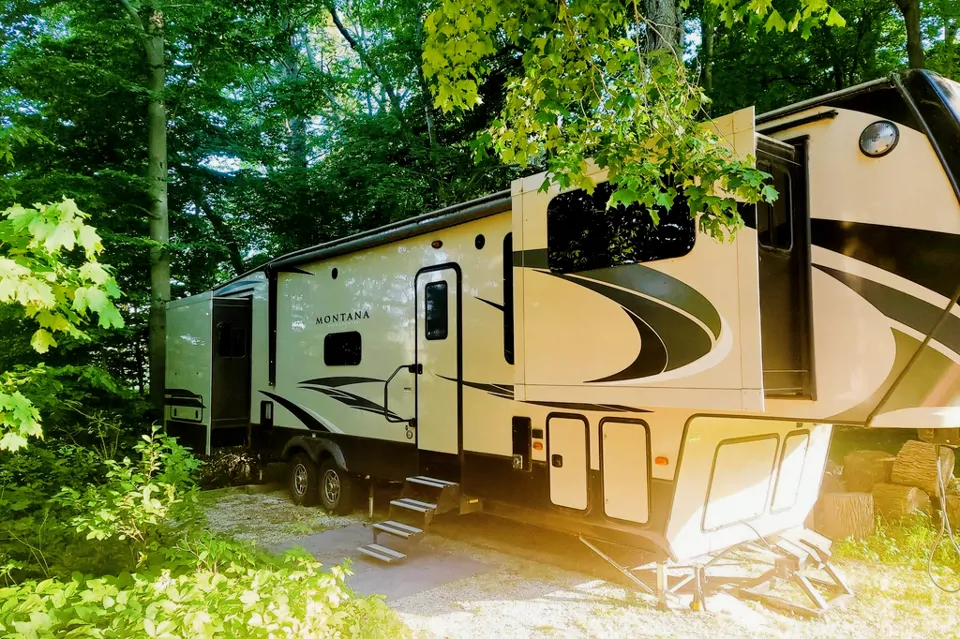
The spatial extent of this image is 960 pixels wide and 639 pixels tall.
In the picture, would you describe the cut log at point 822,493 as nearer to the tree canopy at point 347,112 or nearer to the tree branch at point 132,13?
the tree canopy at point 347,112

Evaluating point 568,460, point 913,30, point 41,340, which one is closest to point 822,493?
point 568,460

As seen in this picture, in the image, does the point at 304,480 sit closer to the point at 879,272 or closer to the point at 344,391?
the point at 344,391

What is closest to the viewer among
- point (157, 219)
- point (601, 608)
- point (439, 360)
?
point (601, 608)

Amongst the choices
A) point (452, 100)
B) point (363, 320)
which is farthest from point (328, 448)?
point (452, 100)

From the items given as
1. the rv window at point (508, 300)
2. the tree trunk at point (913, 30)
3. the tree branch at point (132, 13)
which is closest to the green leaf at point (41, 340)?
the rv window at point (508, 300)

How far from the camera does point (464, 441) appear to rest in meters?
5.62

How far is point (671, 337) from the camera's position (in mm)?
3957

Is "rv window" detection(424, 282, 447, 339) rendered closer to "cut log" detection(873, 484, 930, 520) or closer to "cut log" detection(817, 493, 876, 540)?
"cut log" detection(817, 493, 876, 540)

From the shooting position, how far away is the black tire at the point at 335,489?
707cm

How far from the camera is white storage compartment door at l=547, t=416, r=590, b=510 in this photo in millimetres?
4676

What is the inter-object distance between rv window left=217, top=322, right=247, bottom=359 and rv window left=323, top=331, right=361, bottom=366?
211 cm

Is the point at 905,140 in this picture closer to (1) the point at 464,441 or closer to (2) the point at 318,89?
(1) the point at 464,441

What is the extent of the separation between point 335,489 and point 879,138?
240 inches

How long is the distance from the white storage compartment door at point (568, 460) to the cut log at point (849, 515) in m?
2.72
